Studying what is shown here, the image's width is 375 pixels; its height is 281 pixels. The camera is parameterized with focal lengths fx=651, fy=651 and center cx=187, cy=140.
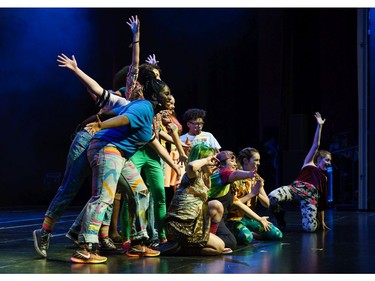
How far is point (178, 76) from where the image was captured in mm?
9406

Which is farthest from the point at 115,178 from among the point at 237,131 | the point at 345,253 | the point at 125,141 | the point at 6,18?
the point at 237,131

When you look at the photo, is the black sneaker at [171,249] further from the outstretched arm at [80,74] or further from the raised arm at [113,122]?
the outstretched arm at [80,74]

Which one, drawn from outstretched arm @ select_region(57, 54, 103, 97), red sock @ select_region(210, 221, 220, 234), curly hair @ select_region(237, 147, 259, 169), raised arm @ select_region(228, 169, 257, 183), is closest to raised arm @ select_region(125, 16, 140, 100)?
outstretched arm @ select_region(57, 54, 103, 97)

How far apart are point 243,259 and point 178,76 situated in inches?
242

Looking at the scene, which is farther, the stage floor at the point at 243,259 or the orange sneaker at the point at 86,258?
the orange sneaker at the point at 86,258

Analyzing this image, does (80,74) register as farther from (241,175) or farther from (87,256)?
(241,175)

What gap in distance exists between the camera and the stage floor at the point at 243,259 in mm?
3047

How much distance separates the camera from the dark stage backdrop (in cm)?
829

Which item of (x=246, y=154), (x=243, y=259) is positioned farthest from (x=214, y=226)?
(x=246, y=154)

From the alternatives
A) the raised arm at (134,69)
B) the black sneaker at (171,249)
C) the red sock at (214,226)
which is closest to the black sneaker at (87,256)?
the black sneaker at (171,249)

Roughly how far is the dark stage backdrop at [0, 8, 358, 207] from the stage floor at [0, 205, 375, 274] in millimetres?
3713

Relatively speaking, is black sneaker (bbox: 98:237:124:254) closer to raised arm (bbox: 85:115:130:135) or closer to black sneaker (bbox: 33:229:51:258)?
black sneaker (bbox: 33:229:51:258)

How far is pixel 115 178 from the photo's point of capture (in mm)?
3326

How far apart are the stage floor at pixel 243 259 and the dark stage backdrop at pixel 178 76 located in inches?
146
